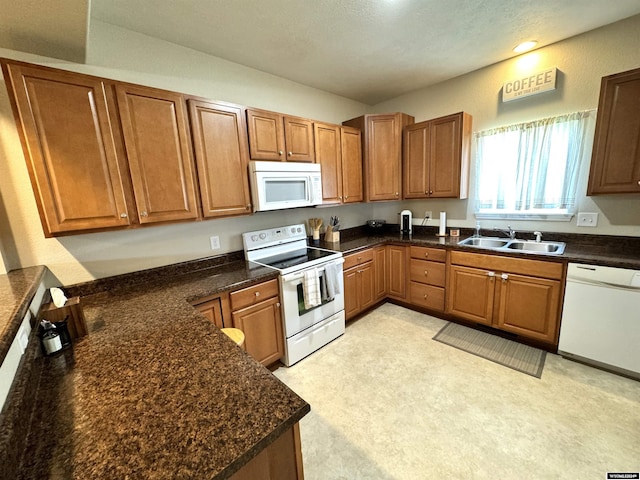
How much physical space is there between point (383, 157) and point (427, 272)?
1520 mm

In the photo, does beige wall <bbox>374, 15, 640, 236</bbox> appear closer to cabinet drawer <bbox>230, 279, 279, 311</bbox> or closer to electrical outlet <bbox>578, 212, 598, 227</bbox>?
electrical outlet <bbox>578, 212, 598, 227</bbox>

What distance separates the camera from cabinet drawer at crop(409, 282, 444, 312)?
9.77 feet

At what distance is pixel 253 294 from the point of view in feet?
6.73

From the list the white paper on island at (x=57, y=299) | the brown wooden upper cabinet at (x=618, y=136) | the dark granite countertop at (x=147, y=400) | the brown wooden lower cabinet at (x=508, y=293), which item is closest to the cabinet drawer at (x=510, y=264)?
the brown wooden lower cabinet at (x=508, y=293)

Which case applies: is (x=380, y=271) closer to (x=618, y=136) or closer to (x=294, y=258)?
(x=294, y=258)

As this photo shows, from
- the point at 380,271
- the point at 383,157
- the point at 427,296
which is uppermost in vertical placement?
the point at 383,157

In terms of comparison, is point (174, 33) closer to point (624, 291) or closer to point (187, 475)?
point (187, 475)

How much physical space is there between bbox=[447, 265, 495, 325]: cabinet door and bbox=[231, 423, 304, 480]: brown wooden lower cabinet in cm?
246

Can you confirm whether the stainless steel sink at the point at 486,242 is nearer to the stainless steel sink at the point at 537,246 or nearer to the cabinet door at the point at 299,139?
the stainless steel sink at the point at 537,246

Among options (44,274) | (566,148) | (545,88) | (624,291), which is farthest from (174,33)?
(624,291)

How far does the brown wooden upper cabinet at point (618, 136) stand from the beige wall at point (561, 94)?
0.34 metres

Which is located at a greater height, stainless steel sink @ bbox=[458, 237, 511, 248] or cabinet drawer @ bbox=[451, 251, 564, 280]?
stainless steel sink @ bbox=[458, 237, 511, 248]

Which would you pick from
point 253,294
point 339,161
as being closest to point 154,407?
point 253,294

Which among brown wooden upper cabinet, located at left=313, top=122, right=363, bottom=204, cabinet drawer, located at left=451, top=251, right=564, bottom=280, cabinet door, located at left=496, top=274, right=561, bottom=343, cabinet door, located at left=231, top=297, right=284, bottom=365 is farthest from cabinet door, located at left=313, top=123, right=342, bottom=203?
cabinet door, located at left=496, top=274, right=561, bottom=343
